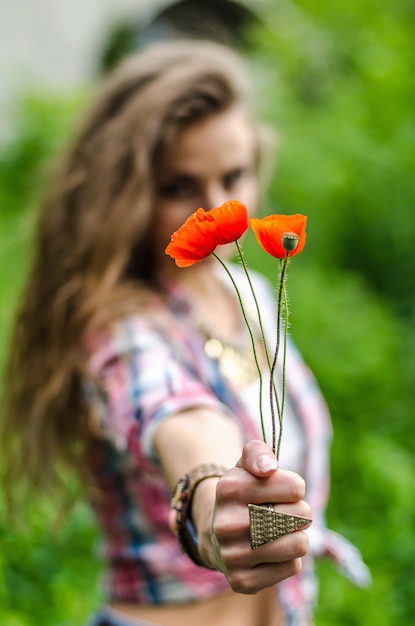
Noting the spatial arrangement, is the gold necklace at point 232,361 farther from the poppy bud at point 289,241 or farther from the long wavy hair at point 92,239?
the poppy bud at point 289,241

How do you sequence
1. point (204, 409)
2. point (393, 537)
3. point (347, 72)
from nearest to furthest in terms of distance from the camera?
point (204, 409) < point (393, 537) < point (347, 72)

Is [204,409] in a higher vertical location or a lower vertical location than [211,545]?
higher

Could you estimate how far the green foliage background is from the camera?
2506 mm

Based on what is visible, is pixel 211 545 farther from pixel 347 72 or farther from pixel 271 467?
pixel 347 72

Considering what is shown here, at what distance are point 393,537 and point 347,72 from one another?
355 cm

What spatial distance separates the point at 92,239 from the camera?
1.71 metres

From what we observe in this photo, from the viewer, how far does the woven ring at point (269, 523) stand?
72 cm

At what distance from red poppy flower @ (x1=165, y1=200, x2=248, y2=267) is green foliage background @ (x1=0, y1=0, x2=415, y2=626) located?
1.40 m

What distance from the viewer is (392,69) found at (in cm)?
398

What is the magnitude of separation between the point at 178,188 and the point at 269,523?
1039 millimetres

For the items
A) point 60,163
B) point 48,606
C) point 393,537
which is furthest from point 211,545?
point 393,537

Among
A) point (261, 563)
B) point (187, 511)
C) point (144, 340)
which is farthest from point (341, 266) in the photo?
point (261, 563)

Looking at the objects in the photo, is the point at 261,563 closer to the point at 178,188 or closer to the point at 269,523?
the point at 269,523

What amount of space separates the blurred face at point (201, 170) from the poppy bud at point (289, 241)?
35.9 inches
